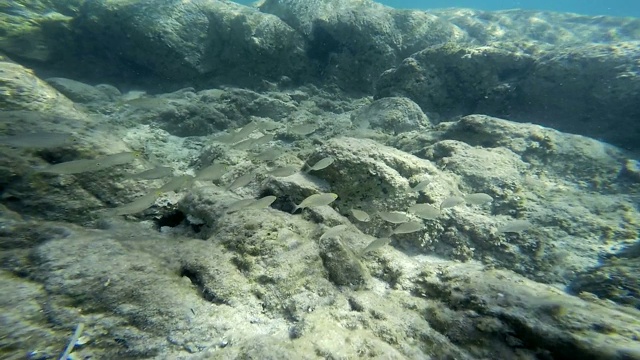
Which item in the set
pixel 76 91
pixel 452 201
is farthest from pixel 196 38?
pixel 452 201

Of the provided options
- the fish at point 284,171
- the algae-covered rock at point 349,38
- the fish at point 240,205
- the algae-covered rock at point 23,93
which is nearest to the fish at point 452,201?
the fish at point 284,171

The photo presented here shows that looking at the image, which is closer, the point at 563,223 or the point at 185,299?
the point at 185,299

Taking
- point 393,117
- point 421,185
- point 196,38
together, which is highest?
point 393,117

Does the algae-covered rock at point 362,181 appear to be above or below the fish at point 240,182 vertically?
above

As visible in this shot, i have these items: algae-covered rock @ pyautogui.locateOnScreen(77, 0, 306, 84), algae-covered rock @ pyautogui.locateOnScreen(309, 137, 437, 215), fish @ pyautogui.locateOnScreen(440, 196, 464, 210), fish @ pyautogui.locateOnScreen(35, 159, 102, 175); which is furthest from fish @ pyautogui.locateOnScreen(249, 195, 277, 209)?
algae-covered rock @ pyautogui.locateOnScreen(77, 0, 306, 84)

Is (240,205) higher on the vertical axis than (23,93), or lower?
higher

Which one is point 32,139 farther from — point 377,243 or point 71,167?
point 377,243

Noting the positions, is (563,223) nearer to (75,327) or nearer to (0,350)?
(75,327)

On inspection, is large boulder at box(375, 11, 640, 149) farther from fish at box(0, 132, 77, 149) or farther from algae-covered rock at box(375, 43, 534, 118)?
fish at box(0, 132, 77, 149)

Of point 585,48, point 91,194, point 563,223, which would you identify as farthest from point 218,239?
point 585,48

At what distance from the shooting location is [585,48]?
7902mm

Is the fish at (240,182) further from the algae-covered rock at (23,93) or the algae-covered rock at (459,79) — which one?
the algae-covered rock at (459,79)

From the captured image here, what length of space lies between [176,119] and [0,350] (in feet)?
20.1

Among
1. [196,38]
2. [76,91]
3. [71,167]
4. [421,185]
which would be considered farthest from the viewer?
[196,38]
